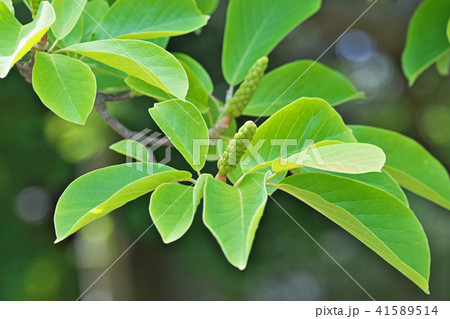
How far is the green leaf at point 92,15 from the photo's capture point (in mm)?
955

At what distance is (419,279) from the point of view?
674 mm

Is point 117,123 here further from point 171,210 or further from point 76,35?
point 171,210

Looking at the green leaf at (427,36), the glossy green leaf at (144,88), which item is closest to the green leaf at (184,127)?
the glossy green leaf at (144,88)

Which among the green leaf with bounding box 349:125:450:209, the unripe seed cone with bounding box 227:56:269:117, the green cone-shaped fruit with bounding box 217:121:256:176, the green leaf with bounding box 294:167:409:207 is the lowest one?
the green leaf with bounding box 349:125:450:209

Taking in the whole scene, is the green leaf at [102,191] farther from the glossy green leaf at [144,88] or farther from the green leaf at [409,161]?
the green leaf at [409,161]

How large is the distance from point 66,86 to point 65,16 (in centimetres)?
12

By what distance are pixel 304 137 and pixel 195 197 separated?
231 mm

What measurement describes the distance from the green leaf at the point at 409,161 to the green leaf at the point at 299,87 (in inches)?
4.1

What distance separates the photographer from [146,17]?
92 cm

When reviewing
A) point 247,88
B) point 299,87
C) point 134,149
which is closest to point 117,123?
point 134,149

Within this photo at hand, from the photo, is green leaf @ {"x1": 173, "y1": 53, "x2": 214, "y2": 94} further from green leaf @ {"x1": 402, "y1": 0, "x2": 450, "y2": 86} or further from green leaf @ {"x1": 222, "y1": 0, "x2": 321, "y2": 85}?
green leaf @ {"x1": 402, "y1": 0, "x2": 450, "y2": 86}

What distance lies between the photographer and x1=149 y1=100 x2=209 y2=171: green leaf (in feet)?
2.40

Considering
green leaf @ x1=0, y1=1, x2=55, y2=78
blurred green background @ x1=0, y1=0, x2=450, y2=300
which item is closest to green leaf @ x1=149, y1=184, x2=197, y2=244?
green leaf @ x1=0, y1=1, x2=55, y2=78

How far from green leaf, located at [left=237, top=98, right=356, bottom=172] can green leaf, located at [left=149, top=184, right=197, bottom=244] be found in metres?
0.11
